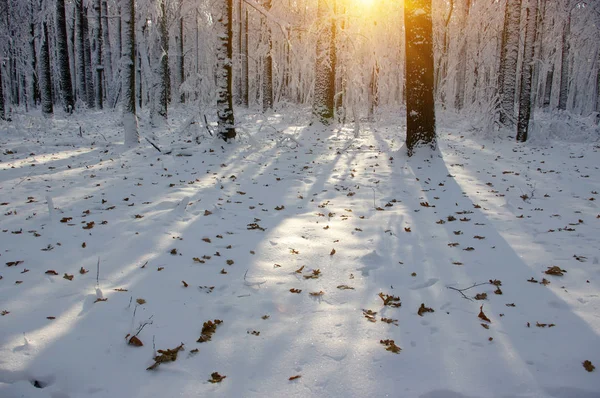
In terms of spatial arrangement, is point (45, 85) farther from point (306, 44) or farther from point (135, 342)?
point (135, 342)

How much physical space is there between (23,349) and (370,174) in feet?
19.3

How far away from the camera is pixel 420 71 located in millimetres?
7730

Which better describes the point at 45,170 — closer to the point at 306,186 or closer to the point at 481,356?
the point at 306,186

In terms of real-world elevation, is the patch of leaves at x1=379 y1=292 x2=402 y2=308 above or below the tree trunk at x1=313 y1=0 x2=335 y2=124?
below

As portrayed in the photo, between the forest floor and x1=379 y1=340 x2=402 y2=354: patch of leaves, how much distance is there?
12mm

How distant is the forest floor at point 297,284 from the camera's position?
7.07ft

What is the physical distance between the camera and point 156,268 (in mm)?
3432

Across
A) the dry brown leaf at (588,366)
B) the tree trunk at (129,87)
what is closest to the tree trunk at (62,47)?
the tree trunk at (129,87)

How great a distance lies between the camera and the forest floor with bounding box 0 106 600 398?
84.9 inches

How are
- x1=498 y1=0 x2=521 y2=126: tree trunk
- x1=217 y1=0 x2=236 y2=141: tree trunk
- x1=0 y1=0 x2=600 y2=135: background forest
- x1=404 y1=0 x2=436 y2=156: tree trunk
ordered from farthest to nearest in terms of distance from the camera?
x1=0 y1=0 x2=600 y2=135: background forest < x1=498 y1=0 x2=521 y2=126: tree trunk < x1=217 y1=0 x2=236 y2=141: tree trunk < x1=404 y1=0 x2=436 y2=156: tree trunk

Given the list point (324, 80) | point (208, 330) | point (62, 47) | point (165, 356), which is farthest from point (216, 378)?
point (62, 47)

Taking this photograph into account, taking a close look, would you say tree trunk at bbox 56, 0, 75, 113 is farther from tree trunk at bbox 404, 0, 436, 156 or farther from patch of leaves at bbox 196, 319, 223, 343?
patch of leaves at bbox 196, 319, 223, 343

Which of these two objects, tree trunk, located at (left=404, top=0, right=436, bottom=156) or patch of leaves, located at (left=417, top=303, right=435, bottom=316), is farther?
tree trunk, located at (left=404, top=0, right=436, bottom=156)

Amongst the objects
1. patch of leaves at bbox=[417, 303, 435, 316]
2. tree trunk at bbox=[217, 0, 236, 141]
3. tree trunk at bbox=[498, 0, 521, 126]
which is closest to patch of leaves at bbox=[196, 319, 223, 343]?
patch of leaves at bbox=[417, 303, 435, 316]
